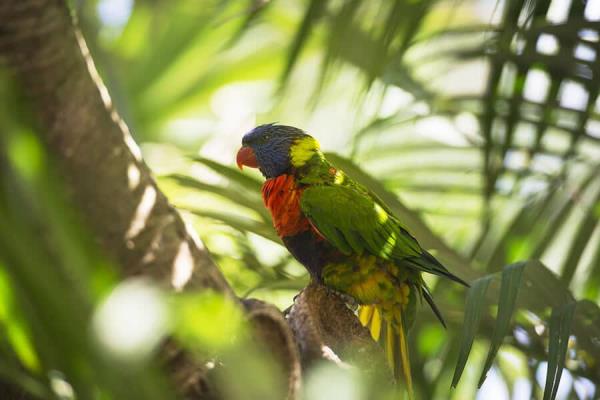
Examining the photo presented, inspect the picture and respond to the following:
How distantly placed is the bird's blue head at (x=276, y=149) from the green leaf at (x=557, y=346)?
47.7 inches

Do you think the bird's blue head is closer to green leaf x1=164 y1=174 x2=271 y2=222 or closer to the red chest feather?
the red chest feather

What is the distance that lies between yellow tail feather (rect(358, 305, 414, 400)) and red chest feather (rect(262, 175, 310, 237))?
31 centimetres

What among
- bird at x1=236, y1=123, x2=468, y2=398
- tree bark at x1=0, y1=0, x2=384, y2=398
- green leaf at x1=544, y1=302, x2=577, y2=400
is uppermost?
bird at x1=236, y1=123, x2=468, y2=398

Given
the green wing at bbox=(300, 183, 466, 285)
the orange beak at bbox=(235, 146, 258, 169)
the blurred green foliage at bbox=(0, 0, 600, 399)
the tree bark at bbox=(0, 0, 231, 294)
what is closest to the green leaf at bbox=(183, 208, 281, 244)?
the blurred green foliage at bbox=(0, 0, 600, 399)

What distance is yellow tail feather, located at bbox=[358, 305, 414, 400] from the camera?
1987 millimetres

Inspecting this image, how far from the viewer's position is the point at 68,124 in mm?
854

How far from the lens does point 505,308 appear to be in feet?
4.37

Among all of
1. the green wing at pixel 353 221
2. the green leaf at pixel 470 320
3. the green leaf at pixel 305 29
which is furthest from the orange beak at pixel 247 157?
A: the green leaf at pixel 470 320

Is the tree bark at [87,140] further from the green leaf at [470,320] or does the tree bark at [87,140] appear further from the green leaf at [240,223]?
the green leaf at [240,223]

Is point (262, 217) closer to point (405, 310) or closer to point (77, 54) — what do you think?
point (405, 310)

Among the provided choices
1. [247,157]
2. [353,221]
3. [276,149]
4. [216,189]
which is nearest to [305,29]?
[216,189]

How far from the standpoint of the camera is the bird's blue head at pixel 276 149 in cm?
255

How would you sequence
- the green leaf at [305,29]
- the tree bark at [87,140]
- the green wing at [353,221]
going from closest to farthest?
the tree bark at [87,140], the green leaf at [305,29], the green wing at [353,221]

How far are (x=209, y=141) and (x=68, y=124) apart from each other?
348cm
